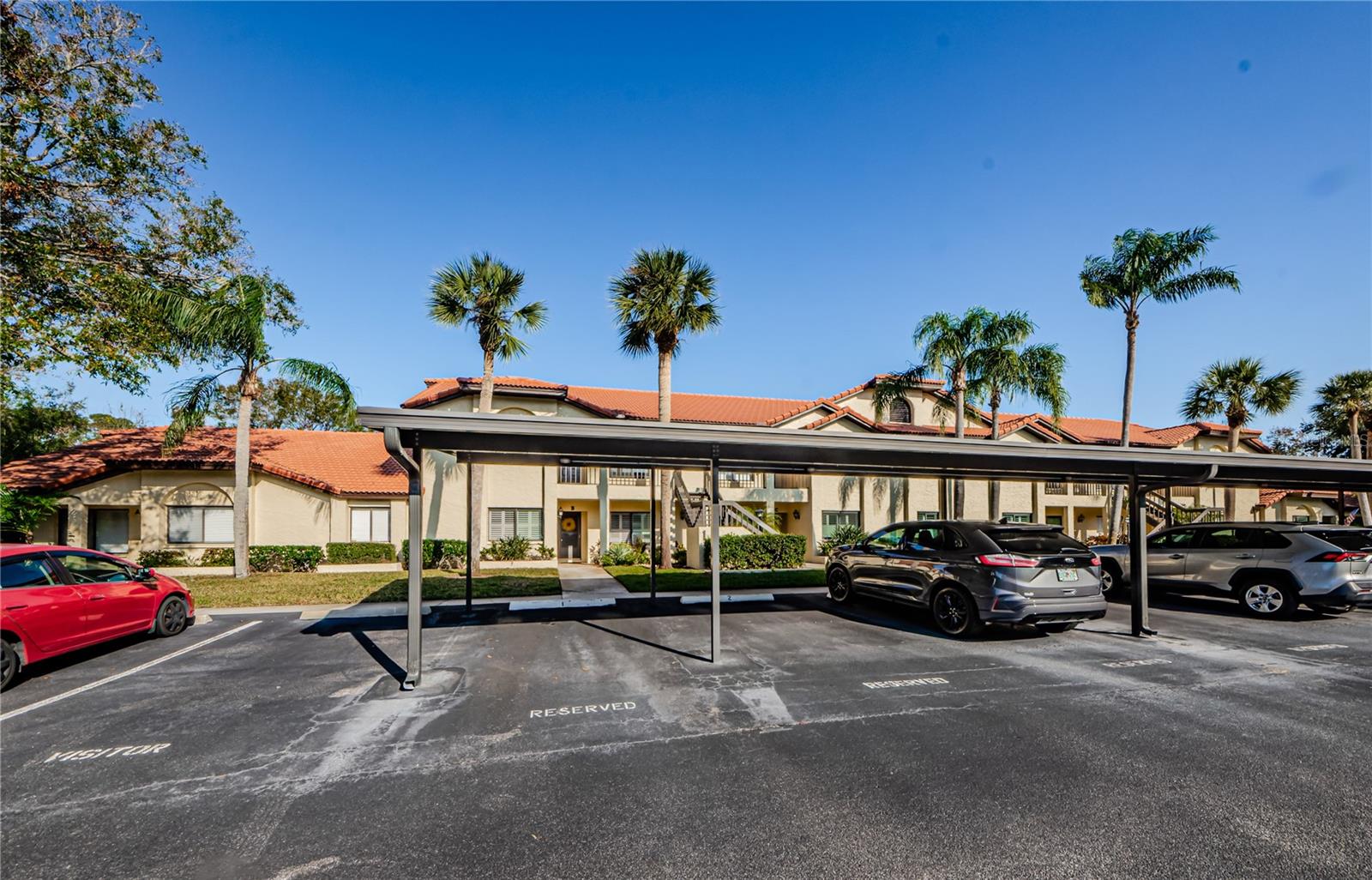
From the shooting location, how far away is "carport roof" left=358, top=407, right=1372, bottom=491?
664 centimetres

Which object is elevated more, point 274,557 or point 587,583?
point 274,557

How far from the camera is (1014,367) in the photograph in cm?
2155

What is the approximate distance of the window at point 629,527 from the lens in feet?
79.5

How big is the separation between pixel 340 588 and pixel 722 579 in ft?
31.2

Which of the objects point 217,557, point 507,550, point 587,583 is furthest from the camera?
point 507,550

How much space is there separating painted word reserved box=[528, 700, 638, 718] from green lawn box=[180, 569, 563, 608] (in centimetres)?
801

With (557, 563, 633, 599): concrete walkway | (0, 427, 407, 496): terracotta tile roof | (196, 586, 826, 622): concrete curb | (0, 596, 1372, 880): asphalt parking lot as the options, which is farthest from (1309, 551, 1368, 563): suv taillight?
(0, 427, 407, 496): terracotta tile roof

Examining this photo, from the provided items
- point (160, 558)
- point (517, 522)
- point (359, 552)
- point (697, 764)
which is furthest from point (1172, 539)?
point (160, 558)

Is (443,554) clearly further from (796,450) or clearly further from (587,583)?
(796,450)

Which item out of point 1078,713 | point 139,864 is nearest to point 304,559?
point 139,864

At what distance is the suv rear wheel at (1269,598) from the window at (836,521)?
14.7m

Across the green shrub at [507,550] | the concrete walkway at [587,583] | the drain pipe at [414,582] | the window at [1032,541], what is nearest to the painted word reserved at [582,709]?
the drain pipe at [414,582]

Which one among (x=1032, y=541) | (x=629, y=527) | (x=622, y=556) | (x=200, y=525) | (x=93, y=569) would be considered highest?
(x=1032, y=541)

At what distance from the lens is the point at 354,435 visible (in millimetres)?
26672
